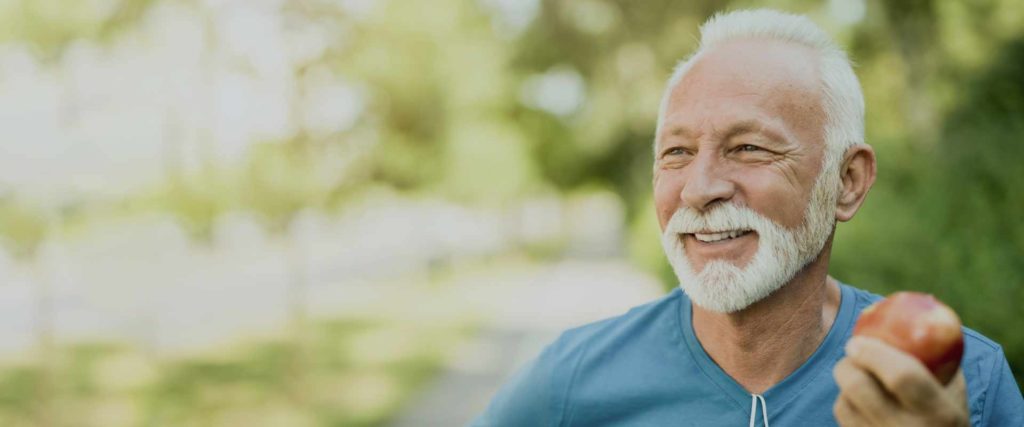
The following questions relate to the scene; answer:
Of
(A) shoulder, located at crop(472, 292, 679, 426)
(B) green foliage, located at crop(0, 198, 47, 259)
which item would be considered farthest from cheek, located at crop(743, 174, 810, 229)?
(B) green foliage, located at crop(0, 198, 47, 259)

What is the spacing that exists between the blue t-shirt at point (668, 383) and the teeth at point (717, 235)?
237mm

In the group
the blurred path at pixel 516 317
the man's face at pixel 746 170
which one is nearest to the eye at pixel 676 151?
the man's face at pixel 746 170

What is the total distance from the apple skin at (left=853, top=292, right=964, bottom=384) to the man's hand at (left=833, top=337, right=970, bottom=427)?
0.04 m

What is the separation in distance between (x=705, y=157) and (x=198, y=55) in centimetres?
630

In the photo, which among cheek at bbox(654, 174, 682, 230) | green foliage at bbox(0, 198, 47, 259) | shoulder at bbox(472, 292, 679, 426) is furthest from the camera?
green foliage at bbox(0, 198, 47, 259)

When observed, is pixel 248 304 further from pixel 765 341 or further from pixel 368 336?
pixel 765 341

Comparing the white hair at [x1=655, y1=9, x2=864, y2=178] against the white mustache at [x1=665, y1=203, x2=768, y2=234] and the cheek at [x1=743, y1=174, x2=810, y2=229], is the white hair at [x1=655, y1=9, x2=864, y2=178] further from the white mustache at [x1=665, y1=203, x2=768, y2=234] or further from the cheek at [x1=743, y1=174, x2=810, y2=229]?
the white mustache at [x1=665, y1=203, x2=768, y2=234]

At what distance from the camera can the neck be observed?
1.97m

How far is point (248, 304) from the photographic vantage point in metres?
17.6

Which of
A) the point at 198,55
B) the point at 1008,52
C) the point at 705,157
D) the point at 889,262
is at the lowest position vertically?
the point at 889,262

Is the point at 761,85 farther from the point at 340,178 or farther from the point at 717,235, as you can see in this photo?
the point at 340,178

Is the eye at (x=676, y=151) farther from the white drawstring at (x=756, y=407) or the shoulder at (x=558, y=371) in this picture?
the white drawstring at (x=756, y=407)

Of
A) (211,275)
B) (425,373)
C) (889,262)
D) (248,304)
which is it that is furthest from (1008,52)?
(211,275)

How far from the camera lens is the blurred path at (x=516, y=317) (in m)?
8.28
